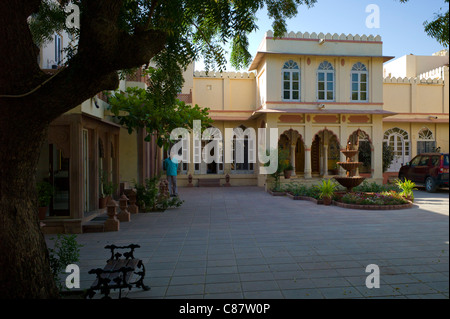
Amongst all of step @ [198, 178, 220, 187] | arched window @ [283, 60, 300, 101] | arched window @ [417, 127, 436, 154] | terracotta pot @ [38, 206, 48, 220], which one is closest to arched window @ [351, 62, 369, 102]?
arched window @ [283, 60, 300, 101]

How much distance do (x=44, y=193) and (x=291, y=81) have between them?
13.9 m

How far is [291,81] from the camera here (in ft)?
60.8

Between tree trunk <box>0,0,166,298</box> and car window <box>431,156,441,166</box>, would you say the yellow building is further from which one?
tree trunk <box>0,0,166,298</box>

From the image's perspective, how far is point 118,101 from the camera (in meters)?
10.2

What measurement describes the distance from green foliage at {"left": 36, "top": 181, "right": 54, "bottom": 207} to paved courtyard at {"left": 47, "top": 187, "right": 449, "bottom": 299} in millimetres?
1118

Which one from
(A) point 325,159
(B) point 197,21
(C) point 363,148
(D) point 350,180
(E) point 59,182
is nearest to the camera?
(B) point 197,21

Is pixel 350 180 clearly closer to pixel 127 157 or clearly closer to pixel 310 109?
pixel 310 109

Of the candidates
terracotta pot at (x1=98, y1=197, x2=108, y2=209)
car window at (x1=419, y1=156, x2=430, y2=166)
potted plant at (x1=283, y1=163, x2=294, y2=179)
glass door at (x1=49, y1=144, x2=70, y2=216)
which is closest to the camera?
glass door at (x1=49, y1=144, x2=70, y2=216)

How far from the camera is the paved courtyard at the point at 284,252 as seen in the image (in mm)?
4496

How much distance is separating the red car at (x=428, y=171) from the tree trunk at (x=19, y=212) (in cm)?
1274

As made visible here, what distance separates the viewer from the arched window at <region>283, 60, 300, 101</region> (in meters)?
18.5

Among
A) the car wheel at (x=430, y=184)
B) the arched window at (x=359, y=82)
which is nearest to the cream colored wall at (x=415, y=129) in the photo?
the arched window at (x=359, y=82)

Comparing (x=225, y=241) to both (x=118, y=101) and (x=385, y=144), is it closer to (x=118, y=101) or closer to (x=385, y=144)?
(x=118, y=101)

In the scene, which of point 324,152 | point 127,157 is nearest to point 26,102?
point 127,157
